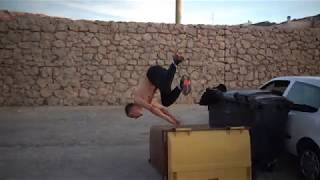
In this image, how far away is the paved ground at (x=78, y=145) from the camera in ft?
22.4

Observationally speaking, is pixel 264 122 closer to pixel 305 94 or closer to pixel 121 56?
pixel 305 94

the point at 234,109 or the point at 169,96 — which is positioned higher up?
the point at 169,96

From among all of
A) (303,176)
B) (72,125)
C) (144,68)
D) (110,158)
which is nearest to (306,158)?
(303,176)

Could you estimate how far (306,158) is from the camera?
20.5 feet

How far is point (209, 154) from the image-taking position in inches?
225

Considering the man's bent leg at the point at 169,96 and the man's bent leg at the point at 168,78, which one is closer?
the man's bent leg at the point at 168,78

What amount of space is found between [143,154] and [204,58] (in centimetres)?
833

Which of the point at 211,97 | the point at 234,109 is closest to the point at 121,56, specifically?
the point at 211,97

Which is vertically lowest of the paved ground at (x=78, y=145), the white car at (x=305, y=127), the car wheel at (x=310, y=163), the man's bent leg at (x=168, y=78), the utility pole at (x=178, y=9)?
the paved ground at (x=78, y=145)

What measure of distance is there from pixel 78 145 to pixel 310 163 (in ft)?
14.6

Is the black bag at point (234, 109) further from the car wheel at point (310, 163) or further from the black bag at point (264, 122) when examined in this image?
the car wheel at point (310, 163)

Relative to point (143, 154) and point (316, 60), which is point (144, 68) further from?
point (143, 154)

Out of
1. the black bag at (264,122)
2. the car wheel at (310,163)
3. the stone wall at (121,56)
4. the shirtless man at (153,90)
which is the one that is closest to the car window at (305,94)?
the black bag at (264,122)

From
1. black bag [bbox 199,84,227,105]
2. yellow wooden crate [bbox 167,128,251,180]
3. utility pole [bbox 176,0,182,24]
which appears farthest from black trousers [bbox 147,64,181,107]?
utility pole [bbox 176,0,182,24]
